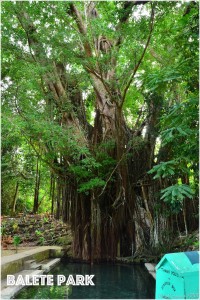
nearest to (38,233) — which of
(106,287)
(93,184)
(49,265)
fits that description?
(49,265)

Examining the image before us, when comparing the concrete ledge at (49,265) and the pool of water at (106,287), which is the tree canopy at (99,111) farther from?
the pool of water at (106,287)

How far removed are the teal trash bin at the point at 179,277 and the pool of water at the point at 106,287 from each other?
152cm

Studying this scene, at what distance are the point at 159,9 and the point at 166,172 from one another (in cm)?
260

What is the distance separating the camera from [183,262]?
2588mm

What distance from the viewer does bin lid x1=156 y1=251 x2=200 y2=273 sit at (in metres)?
2.52

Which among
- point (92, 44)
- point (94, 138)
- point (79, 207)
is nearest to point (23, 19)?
point (92, 44)

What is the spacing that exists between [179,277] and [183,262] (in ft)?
0.45

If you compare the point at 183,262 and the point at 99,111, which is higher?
the point at 99,111

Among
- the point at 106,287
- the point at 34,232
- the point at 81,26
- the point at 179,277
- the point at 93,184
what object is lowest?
the point at 106,287

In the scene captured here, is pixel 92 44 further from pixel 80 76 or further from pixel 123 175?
pixel 123 175

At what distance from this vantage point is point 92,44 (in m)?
5.77

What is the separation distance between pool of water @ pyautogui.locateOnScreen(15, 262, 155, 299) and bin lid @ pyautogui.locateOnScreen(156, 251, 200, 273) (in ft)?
5.34

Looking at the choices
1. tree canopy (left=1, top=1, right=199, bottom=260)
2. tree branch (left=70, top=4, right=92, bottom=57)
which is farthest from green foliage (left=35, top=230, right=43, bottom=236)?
tree branch (left=70, top=4, right=92, bottom=57)

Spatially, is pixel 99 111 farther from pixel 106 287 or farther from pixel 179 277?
pixel 179 277
